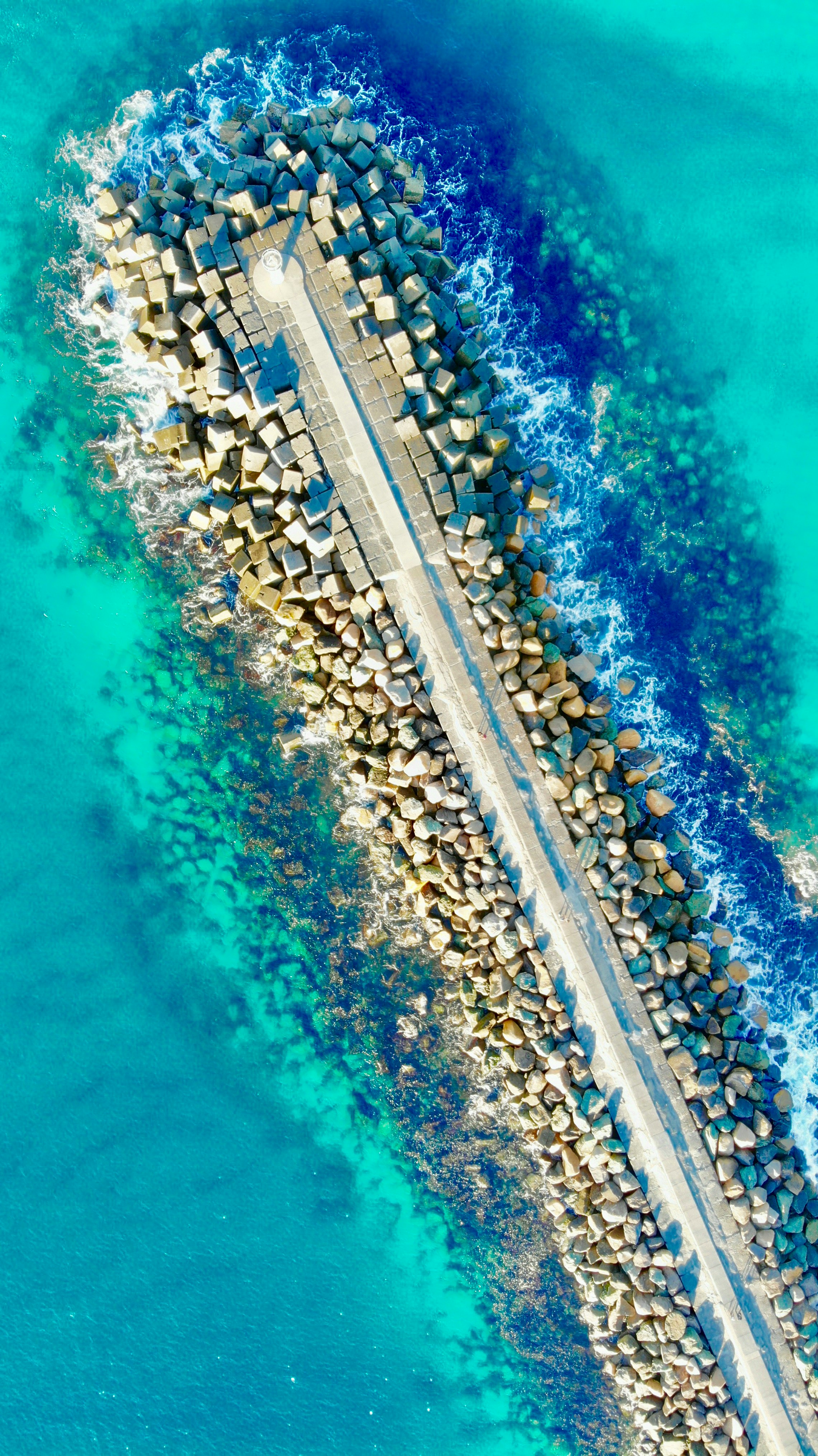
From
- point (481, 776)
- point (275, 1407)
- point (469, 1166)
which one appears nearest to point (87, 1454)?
point (275, 1407)

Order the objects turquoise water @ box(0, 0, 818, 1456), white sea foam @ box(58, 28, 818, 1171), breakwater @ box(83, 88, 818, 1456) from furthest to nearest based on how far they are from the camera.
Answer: white sea foam @ box(58, 28, 818, 1171)
turquoise water @ box(0, 0, 818, 1456)
breakwater @ box(83, 88, 818, 1456)

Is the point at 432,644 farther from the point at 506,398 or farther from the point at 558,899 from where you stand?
the point at 506,398

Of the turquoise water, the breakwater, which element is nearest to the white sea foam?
the turquoise water

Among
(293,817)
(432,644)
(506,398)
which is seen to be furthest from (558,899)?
(506,398)

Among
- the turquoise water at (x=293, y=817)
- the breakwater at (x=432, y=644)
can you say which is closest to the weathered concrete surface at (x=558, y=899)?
the breakwater at (x=432, y=644)

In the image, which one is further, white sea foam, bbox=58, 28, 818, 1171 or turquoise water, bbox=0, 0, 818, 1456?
white sea foam, bbox=58, 28, 818, 1171

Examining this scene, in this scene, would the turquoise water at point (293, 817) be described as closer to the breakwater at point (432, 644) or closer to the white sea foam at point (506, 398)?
A: the white sea foam at point (506, 398)

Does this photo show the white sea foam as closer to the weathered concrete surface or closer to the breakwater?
the breakwater

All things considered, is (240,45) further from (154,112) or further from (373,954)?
(373,954)
